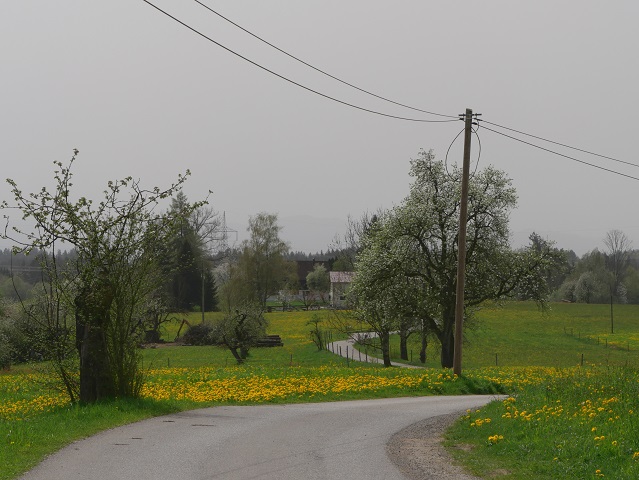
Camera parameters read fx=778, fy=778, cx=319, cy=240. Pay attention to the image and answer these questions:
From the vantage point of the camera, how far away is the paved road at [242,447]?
1061 cm

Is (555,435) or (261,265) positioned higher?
(261,265)

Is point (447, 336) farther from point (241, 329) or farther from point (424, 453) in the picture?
point (424, 453)

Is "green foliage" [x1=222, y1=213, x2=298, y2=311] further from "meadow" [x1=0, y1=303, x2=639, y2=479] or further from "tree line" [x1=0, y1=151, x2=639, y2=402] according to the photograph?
"meadow" [x1=0, y1=303, x2=639, y2=479]

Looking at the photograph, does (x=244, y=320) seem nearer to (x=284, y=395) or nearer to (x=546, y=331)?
(x=284, y=395)

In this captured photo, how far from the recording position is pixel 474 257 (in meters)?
39.6

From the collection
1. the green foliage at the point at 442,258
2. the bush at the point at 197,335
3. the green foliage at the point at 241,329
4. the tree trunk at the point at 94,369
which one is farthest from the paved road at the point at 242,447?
the bush at the point at 197,335

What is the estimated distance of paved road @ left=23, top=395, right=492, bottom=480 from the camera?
10609 mm

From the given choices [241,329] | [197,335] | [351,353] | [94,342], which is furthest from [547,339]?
[94,342]

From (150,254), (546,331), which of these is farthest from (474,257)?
(546,331)

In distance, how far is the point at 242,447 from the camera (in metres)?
12.6

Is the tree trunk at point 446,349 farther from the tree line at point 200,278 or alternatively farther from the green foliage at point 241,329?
the green foliage at point 241,329

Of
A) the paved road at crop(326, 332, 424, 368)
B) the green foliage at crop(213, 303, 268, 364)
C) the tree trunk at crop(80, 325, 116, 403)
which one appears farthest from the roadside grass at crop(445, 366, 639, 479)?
the green foliage at crop(213, 303, 268, 364)

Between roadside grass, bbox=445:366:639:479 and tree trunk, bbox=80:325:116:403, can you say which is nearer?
roadside grass, bbox=445:366:639:479

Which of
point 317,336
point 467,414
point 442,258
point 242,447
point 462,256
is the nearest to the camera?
point 242,447
